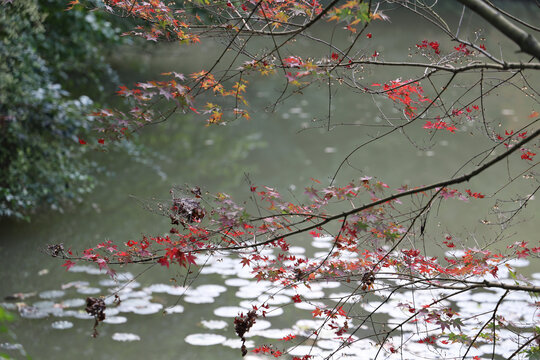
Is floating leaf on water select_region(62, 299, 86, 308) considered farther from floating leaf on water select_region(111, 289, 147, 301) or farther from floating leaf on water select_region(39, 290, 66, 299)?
floating leaf on water select_region(111, 289, 147, 301)

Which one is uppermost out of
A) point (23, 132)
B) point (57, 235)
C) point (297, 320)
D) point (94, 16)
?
point (94, 16)

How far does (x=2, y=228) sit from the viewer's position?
4984 mm

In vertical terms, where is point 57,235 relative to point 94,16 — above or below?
below

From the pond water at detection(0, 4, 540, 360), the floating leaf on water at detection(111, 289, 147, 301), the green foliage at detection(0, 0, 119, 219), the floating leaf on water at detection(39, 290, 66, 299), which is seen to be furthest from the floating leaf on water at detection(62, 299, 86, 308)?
the green foliage at detection(0, 0, 119, 219)

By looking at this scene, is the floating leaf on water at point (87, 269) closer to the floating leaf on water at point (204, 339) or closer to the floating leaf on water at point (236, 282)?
the floating leaf on water at point (236, 282)

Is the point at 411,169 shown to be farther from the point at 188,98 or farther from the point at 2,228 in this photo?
the point at 188,98

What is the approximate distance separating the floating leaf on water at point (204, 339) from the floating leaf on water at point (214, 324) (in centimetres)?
10

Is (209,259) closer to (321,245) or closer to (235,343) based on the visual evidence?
(321,245)

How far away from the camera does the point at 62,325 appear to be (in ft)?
12.0

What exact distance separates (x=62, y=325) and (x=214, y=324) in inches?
36.2

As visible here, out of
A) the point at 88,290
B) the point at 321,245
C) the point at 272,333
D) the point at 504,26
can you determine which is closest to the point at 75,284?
the point at 88,290

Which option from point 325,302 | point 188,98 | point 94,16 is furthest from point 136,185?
point 188,98

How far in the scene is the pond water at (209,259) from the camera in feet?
11.5

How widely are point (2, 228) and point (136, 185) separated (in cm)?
149
